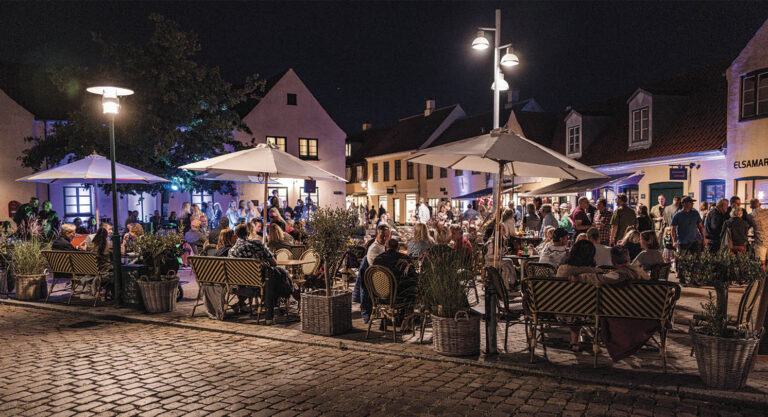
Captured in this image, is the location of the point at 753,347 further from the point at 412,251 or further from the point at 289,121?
the point at 289,121

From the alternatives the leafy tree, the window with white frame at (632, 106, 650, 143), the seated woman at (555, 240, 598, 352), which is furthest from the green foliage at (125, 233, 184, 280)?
the window with white frame at (632, 106, 650, 143)

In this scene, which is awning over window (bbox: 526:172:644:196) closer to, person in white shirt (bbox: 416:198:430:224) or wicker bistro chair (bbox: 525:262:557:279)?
person in white shirt (bbox: 416:198:430:224)

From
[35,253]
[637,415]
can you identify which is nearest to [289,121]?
[35,253]

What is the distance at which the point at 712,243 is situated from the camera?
Answer: 11156mm

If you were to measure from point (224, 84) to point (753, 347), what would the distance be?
2038 cm

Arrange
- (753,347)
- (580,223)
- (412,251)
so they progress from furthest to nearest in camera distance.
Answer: (580,223)
(412,251)
(753,347)

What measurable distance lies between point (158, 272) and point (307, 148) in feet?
77.9

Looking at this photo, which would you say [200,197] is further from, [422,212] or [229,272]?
[229,272]

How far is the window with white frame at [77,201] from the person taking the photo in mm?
25031

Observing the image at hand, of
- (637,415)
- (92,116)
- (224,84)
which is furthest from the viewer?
(224,84)

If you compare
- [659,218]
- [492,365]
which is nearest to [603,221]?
[659,218]

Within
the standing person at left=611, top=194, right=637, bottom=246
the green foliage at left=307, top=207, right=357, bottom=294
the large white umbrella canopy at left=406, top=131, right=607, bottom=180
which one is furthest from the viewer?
the standing person at left=611, top=194, right=637, bottom=246

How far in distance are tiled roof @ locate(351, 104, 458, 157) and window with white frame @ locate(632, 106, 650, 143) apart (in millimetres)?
19930

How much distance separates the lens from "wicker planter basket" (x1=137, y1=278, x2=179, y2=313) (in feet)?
27.6
